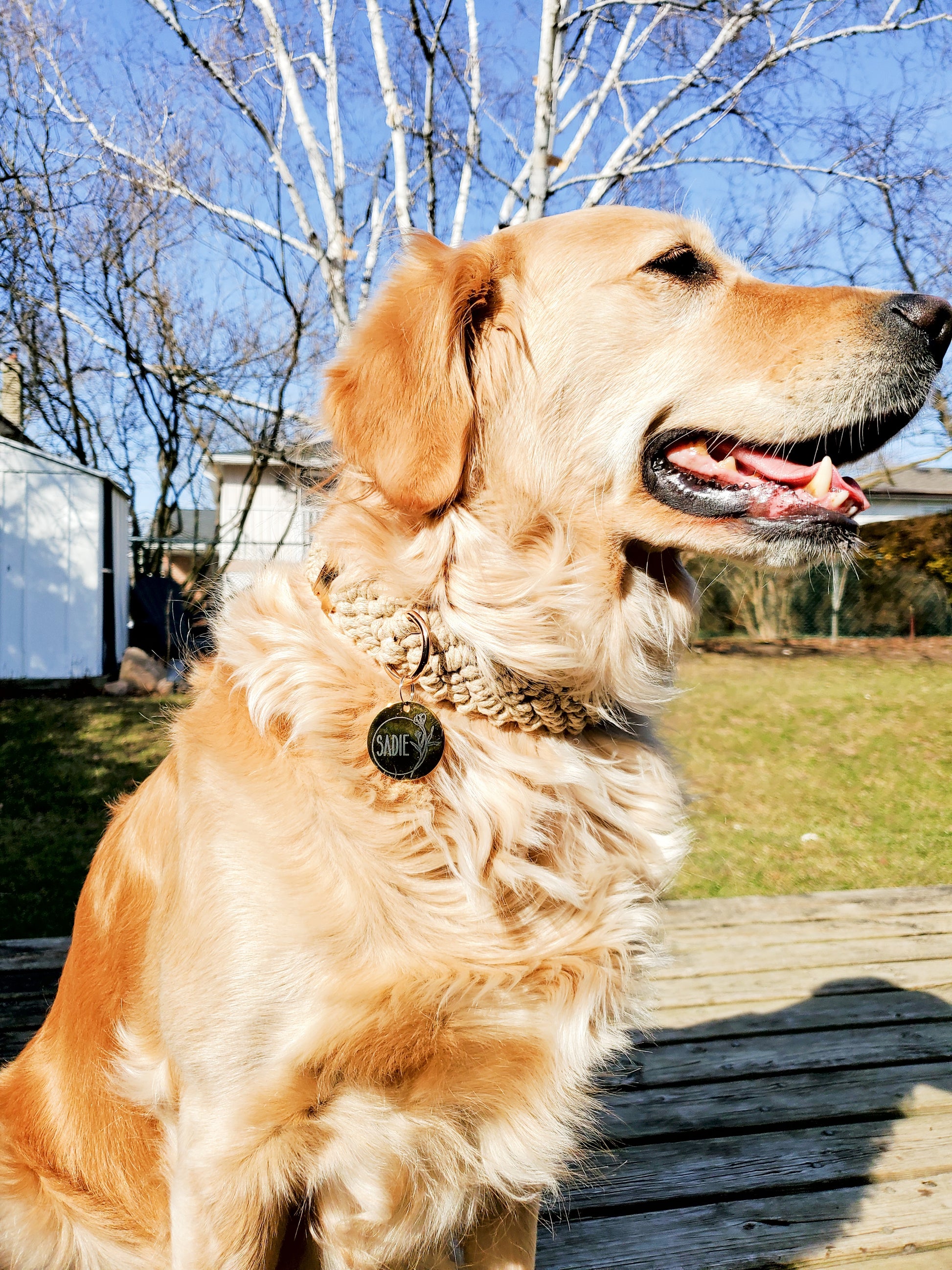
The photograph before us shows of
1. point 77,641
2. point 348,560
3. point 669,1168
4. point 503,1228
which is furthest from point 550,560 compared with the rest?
point 77,641

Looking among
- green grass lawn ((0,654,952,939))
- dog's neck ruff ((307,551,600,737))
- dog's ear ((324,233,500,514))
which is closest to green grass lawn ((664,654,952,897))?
green grass lawn ((0,654,952,939))

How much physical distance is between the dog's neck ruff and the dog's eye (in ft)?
2.73

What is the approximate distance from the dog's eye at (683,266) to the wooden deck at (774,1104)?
1.28 metres

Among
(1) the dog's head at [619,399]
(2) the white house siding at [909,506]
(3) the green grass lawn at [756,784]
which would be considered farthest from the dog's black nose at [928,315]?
(2) the white house siding at [909,506]

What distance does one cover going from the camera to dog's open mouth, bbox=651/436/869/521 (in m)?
1.61

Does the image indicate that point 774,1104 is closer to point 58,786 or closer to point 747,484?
point 747,484

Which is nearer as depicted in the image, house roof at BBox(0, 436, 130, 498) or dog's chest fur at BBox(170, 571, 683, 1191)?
dog's chest fur at BBox(170, 571, 683, 1191)

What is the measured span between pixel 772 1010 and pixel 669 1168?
81 centimetres

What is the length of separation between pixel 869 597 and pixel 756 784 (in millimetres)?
7396

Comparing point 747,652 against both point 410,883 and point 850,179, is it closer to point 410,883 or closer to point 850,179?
point 850,179

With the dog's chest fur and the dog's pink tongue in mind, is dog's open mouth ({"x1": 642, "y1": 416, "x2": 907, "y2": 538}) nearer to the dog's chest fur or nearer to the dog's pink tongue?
the dog's pink tongue

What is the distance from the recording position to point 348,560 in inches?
60.0

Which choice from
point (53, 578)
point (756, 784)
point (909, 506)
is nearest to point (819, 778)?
point (756, 784)

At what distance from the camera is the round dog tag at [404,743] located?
1393mm
